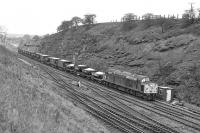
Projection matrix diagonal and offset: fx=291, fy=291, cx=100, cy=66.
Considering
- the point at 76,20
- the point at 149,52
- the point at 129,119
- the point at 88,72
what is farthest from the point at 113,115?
the point at 76,20

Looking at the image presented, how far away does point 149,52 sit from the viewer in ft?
203

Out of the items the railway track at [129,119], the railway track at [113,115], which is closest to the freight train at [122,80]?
A: the railway track at [129,119]

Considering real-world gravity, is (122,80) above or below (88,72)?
below

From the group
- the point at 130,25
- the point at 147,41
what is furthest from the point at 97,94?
the point at 130,25

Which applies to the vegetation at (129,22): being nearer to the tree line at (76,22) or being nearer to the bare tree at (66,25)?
the tree line at (76,22)

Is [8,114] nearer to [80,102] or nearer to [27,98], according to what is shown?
[27,98]

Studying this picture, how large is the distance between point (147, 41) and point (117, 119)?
146ft

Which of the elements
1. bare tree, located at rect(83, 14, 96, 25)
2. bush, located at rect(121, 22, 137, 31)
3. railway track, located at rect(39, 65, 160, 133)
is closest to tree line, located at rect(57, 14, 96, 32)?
bare tree, located at rect(83, 14, 96, 25)

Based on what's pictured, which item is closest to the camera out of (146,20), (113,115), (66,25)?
(113,115)

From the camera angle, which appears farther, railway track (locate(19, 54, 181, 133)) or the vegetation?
the vegetation

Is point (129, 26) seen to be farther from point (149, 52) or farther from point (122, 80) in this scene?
point (122, 80)

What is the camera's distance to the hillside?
44.2 metres

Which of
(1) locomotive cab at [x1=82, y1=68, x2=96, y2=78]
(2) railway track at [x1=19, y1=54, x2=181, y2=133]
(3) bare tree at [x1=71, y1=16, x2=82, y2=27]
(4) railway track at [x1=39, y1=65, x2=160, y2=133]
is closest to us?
(2) railway track at [x1=19, y1=54, x2=181, y2=133]

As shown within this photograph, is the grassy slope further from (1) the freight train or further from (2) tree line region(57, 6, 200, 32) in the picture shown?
(2) tree line region(57, 6, 200, 32)
